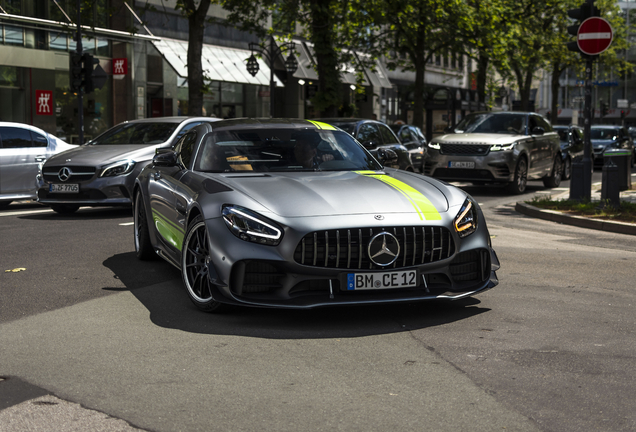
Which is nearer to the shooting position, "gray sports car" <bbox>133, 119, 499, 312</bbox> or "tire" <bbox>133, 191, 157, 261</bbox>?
"gray sports car" <bbox>133, 119, 499, 312</bbox>

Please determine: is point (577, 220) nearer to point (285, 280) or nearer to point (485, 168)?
point (485, 168)

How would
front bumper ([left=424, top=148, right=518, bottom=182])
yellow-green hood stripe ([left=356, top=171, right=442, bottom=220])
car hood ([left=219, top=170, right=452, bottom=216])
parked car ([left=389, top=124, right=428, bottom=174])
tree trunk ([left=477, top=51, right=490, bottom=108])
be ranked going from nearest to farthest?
car hood ([left=219, top=170, right=452, bottom=216]) < yellow-green hood stripe ([left=356, top=171, right=442, bottom=220]) < front bumper ([left=424, top=148, right=518, bottom=182]) < parked car ([left=389, top=124, right=428, bottom=174]) < tree trunk ([left=477, top=51, right=490, bottom=108])

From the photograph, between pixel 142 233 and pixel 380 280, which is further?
pixel 142 233

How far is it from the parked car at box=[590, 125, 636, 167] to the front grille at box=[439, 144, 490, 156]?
46.1 ft

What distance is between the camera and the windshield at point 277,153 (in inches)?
258

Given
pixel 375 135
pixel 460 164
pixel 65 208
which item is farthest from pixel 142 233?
pixel 460 164

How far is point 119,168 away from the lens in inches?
491

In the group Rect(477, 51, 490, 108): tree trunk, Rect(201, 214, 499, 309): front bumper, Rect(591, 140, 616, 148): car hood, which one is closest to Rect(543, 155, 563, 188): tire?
Rect(591, 140, 616, 148): car hood

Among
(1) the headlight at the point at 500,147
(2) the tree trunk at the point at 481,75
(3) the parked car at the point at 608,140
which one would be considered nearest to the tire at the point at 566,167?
(1) the headlight at the point at 500,147

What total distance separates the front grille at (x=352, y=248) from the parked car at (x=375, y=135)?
9.94 m

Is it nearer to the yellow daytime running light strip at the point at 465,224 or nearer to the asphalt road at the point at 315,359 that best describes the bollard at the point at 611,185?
the asphalt road at the point at 315,359

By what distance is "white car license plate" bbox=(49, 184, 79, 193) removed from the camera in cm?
1240

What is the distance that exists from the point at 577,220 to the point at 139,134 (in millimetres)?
6977

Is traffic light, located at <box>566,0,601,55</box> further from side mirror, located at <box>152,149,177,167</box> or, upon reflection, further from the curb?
side mirror, located at <box>152,149,177,167</box>
